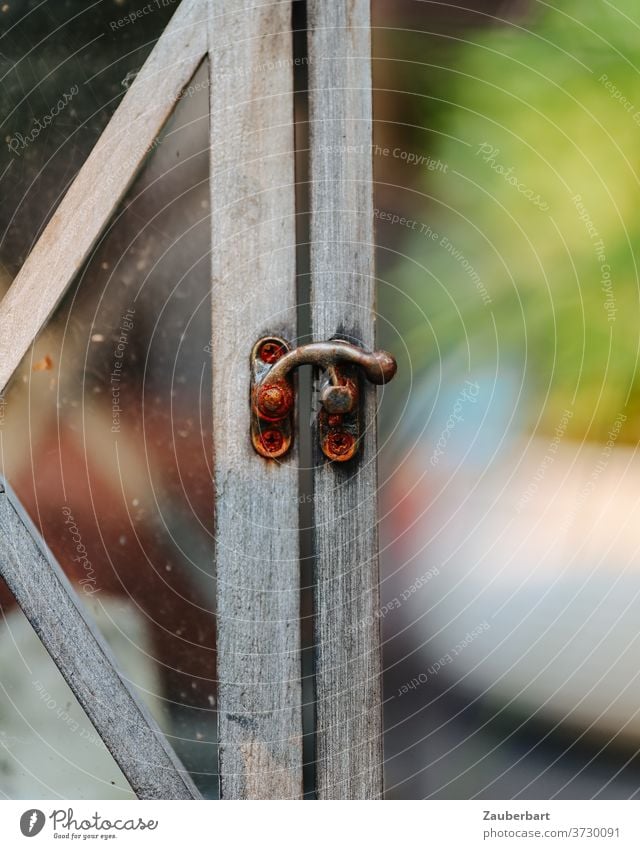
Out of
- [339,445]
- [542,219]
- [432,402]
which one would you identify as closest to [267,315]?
[339,445]

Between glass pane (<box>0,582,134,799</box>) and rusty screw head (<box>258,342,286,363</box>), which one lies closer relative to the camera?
rusty screw head (<box>258,342,286,363</box>)

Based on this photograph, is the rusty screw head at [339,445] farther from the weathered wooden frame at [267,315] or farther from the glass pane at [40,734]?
the glass pane at [40,734]

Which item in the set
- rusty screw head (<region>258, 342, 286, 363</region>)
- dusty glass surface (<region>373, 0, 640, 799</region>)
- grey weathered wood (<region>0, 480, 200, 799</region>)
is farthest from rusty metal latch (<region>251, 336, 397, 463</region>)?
grey weathered wood (<region>0, 480, 200, 799</region>)

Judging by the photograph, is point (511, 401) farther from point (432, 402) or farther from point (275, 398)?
point (275, 398)

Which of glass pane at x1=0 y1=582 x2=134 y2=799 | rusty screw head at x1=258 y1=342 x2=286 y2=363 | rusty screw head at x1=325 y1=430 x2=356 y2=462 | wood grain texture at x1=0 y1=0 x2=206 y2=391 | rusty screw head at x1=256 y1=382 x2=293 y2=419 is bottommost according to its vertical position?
glass pane at x1=0 y1=582 x2=134 y2=799

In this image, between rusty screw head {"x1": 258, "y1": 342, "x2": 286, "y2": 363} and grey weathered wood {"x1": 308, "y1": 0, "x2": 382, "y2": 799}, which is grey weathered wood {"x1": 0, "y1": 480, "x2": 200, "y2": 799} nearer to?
grey weathered wood {"x1": 308, "y1": 0, "x2": 382, "y2": 799}
